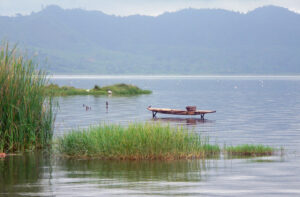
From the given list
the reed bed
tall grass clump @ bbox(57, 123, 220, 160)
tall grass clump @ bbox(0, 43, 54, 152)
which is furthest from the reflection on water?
the reed bed

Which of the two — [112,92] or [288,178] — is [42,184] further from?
[112,92]

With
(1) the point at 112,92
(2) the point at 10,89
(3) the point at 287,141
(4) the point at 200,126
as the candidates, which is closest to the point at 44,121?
(2) the point at 10,89

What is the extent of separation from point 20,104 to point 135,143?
4.99 m

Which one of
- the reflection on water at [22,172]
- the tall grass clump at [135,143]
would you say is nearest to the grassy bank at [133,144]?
the tall grass clump at [135,143]

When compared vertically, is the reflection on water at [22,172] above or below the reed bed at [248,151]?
below

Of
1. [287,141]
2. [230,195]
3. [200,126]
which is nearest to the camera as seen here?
[230,195]

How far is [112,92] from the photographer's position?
10500 cm

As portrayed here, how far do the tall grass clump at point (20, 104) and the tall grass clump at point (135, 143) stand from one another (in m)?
1.65

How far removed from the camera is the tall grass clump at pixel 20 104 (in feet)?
77.0

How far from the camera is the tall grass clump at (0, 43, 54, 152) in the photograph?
23.5m

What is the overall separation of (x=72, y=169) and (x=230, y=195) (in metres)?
7.02

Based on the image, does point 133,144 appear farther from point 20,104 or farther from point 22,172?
point 20,104

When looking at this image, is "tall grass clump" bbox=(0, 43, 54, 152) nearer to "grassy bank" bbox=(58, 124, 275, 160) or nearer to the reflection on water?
the reflection on water

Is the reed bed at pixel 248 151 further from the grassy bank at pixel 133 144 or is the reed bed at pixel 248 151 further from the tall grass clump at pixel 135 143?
the tall grass clump at pixel 135 143
